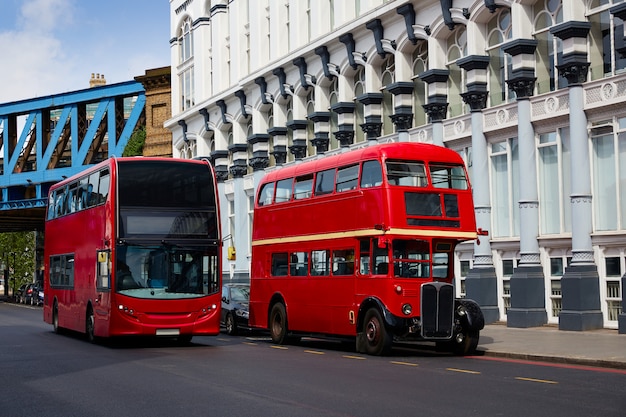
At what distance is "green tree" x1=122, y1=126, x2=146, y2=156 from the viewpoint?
218 ft

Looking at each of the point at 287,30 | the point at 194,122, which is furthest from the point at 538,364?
the point at 194,122

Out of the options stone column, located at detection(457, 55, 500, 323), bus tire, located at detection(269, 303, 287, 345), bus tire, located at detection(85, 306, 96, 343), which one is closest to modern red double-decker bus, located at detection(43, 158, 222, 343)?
bus tire, located at detection(85, 306, 96, 343)

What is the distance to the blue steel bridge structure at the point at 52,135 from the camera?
65.6 meters

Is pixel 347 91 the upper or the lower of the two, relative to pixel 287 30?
lower

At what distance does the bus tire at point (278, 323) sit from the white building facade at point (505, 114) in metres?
2.79

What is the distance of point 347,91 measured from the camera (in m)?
40.7

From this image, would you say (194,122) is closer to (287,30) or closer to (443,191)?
(287,30)

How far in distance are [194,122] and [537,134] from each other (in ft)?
98.5

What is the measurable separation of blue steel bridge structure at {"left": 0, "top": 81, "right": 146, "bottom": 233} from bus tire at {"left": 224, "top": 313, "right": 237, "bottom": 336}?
34478 millimetres

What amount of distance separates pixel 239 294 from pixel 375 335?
10902 millimetres

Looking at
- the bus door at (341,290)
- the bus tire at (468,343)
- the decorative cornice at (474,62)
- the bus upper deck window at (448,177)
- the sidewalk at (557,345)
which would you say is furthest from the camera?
the decorative cornice at (474,62)

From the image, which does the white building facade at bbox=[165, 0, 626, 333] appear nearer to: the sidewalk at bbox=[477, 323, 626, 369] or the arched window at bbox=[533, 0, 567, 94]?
the arched window at bbox=[533, 0, 567, 94]

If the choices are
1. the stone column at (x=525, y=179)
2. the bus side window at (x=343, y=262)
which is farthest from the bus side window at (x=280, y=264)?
the stone column at (x=525, y=179)

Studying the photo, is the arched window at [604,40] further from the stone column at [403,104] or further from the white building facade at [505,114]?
the stone column at [403,104]
